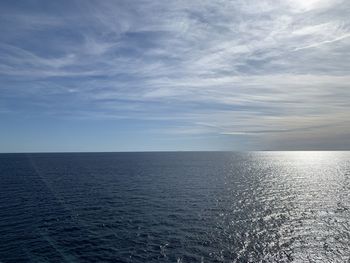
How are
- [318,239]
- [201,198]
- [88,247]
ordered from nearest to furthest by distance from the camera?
[88,247], [318,239], [201,198]

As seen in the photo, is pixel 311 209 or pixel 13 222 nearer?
pixel 13 222

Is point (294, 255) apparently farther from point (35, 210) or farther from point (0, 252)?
point (35, 210)

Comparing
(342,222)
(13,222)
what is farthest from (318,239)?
(13,222)

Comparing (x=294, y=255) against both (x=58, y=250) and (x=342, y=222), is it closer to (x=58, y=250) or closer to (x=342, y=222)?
(x=342, y=222)

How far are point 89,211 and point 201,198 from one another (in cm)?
3984

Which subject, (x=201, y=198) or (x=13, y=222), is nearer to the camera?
(x=13, y=222)

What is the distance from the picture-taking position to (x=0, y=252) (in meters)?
48.5

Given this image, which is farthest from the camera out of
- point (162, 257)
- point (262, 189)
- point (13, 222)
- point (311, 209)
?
point (262, 189)

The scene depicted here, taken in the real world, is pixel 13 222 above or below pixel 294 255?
above

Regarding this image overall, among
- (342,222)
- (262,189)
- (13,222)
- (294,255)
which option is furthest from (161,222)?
(262,189)

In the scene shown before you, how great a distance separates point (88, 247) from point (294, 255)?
129 feet

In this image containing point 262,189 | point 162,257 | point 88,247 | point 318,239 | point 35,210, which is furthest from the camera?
point 262,189

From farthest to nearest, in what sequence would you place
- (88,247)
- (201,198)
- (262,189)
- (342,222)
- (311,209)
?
(262,189)
(201,198)
(311,209)
(342,222)
(88,247)

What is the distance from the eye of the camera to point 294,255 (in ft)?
167
